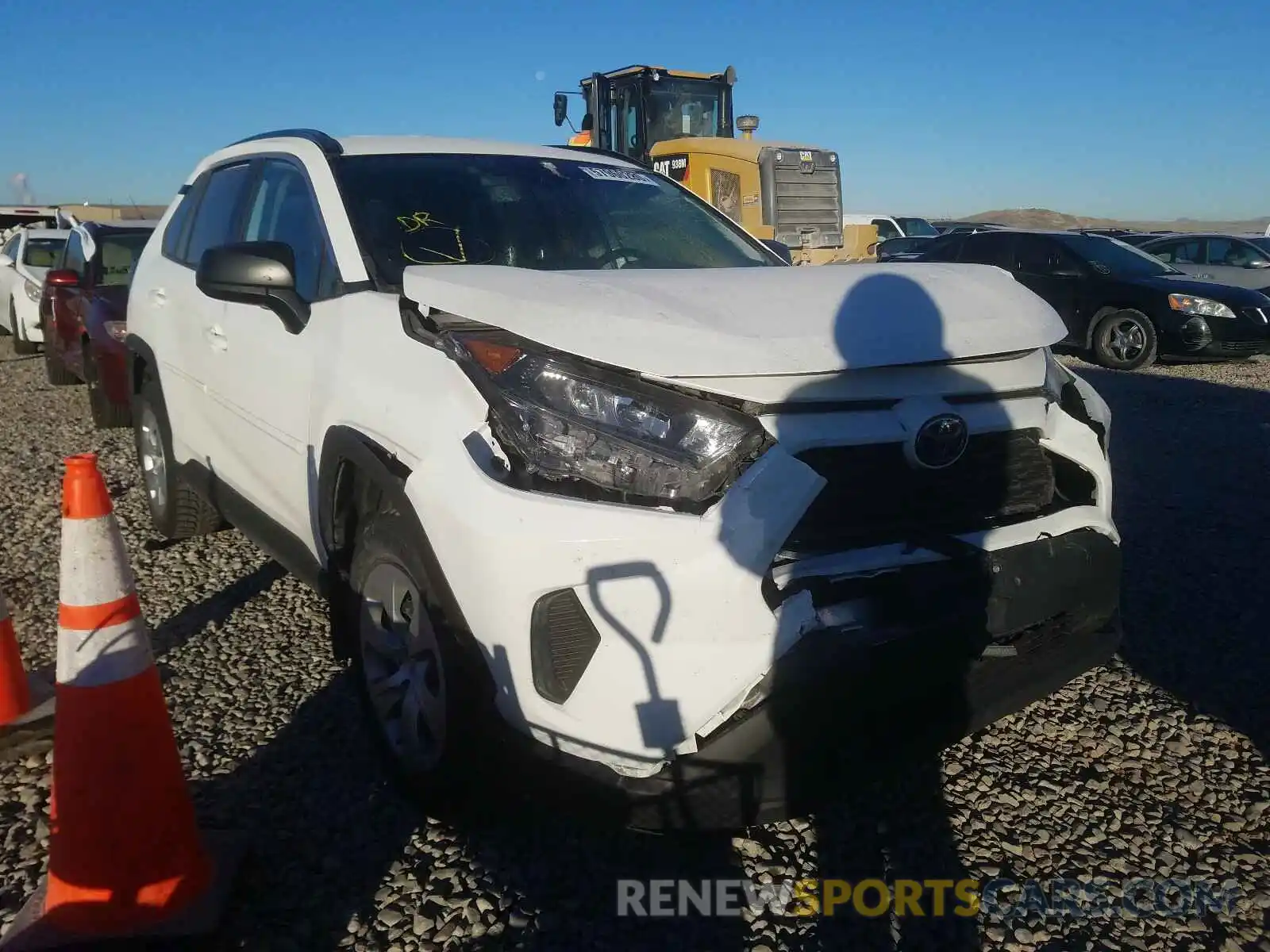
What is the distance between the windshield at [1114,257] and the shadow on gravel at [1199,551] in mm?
3461

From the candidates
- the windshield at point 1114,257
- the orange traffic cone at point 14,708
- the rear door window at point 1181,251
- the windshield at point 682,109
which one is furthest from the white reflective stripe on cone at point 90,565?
the rear door window at point 1181,251

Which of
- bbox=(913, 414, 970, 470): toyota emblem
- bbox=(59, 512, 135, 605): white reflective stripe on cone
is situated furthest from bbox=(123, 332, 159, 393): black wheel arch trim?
bbox=(913, 414, 970, 470): toyota emblem

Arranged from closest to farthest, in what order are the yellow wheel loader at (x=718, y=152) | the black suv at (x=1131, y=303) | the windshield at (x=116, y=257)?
the windshield at (x=116, y=257) < the black suv at (x=1131, y=303) < the yellow wheel loader at (x=718, y=152)

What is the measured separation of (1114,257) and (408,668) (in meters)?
11.8

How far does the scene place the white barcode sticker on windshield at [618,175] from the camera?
3791 millimetres

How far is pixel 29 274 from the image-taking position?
1103 centimetres

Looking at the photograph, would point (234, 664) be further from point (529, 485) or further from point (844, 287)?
point (844, 287)

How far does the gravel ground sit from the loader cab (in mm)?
11048

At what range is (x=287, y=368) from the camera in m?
3.02

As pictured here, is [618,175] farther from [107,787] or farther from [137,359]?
[107,787]

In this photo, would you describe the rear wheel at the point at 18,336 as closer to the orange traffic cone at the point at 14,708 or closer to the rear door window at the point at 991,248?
the orange traffic cone at the point at 14,708

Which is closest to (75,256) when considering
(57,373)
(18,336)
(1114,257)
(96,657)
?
(57,373)

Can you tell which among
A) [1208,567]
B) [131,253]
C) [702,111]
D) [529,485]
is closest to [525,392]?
[529,485]

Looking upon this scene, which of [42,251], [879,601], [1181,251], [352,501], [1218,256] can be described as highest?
[42,251]
